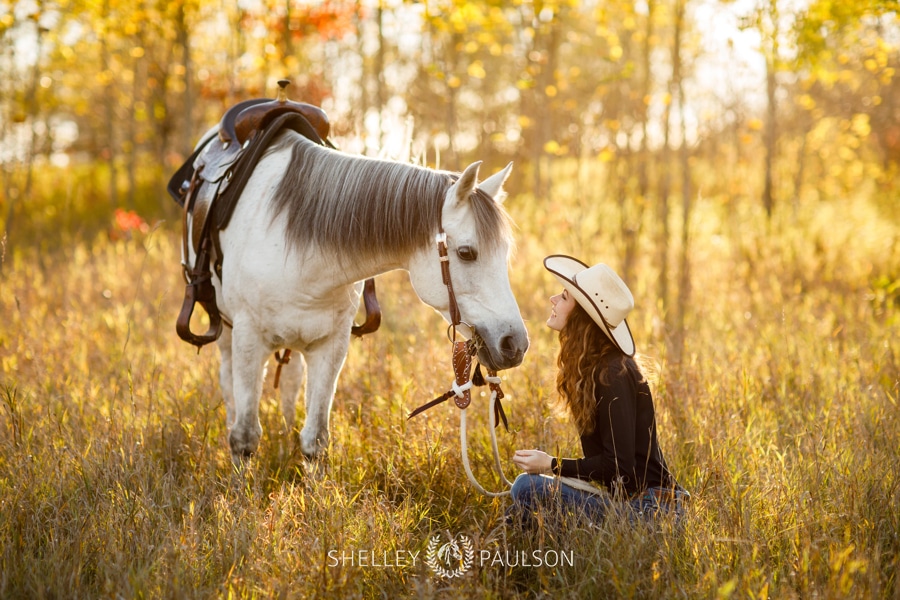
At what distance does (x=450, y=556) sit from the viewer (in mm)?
2480

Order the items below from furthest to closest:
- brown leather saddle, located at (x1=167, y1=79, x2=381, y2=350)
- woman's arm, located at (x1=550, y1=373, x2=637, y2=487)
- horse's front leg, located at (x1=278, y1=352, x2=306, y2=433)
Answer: horse's front leg, located at (x1=278, y1=352, x2=306, y2=433)
brown leather saddle, located at (x1=167, y1=79, x2=381, y2=350)
woman's arm, located at (x1=550, y1=373, x2=637, y2=487)

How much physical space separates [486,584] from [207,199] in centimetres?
230

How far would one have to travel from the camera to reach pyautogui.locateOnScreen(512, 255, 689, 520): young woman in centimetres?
248

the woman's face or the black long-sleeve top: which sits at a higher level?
the woman's face

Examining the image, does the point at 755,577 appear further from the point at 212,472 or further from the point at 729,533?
the point at 212,472

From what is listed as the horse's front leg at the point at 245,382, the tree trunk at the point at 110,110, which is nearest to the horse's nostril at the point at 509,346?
the horse's front leg at the point at 245,382

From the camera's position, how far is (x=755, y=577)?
2.18 meters

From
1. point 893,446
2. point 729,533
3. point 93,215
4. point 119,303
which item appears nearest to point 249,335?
point 729,533

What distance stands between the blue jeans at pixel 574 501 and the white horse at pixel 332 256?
0.49 metres

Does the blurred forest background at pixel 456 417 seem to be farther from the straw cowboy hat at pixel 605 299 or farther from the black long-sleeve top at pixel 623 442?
the straw cowboy hat at pixel 605 299

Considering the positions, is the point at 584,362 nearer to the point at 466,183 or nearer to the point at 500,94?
the point at 466,183

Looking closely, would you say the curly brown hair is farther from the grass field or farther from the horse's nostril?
the grass field

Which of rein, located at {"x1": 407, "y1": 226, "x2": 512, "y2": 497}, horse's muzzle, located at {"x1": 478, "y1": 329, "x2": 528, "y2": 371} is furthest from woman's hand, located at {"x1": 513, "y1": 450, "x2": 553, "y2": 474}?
horse's muzzle, located at {"x1": 478, "y1": 329, "x2": 528, "y2": 371}

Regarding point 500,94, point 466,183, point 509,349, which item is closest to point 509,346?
point 509,349
